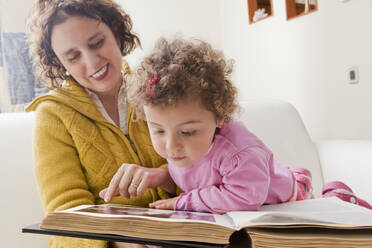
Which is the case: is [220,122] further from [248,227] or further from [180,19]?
[180,19]

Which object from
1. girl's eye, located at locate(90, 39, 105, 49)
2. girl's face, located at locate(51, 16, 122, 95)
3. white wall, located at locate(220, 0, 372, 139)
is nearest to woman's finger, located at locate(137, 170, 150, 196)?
girl's face, located at locate(51, 16, 122, 95)

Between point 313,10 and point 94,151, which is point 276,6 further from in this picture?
point 94,151

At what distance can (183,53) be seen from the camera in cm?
89

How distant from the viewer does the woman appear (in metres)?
1.06

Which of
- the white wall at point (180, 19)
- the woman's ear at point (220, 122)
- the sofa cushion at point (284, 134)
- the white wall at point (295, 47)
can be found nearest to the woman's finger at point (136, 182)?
the woman's ear at point (220, 122)

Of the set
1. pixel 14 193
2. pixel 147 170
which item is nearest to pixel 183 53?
pixel 147 170

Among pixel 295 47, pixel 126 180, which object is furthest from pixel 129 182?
pixel 295 47

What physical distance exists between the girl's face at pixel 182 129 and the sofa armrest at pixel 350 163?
88cm

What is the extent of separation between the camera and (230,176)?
3.01 feet

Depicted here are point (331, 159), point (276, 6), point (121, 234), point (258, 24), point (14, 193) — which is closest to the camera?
point (121, 234)

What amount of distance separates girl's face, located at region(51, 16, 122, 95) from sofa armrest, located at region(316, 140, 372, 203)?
105 cm

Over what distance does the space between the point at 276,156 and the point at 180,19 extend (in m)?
2.15

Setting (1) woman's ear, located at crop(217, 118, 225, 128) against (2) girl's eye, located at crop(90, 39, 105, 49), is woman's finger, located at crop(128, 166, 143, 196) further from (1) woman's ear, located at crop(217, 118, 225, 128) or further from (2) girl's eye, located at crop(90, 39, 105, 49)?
(2) girl's eye, located at crop(90, 39, 105, 49)

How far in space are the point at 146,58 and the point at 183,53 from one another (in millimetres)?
105
